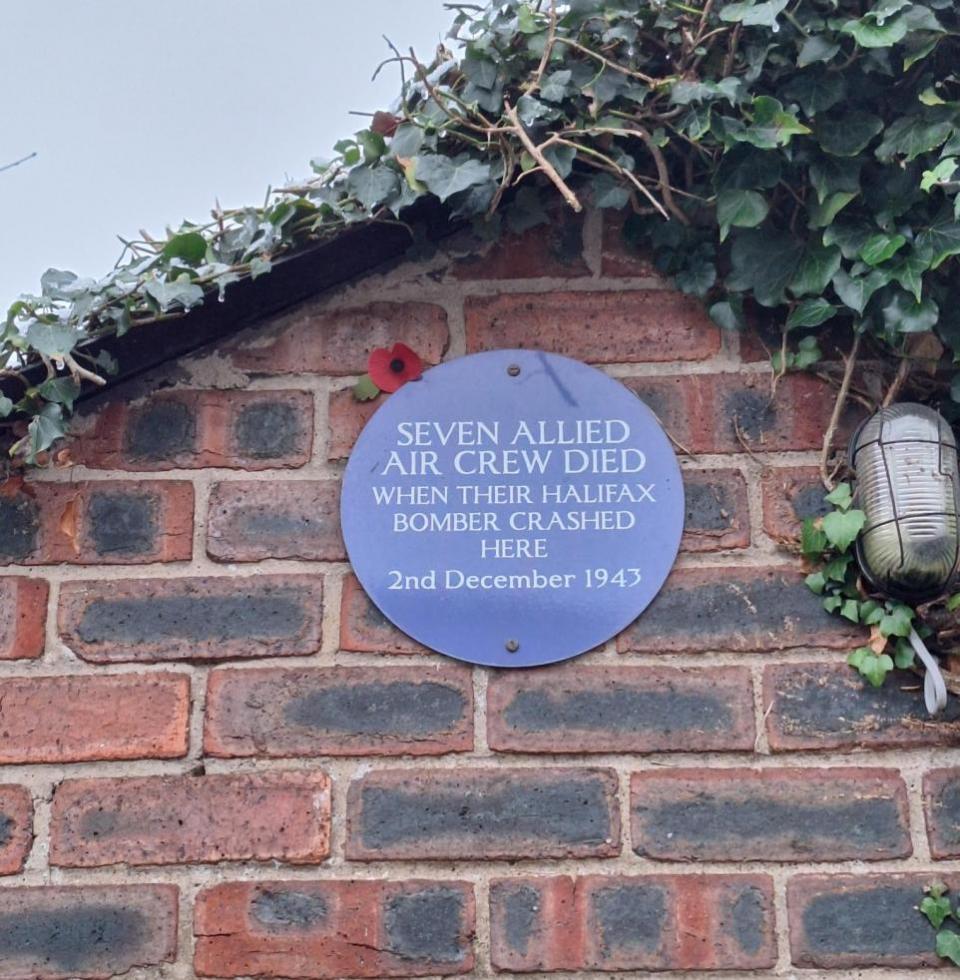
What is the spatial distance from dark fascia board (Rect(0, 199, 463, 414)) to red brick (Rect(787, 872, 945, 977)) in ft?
2.60

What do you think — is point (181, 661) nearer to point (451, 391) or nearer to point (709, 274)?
point (451, 391)

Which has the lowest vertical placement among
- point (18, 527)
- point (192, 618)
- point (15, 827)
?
point (15, 827)

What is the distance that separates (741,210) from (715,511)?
32 cm

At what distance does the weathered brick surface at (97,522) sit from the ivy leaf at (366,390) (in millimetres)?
207

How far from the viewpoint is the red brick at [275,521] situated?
56.6 inches

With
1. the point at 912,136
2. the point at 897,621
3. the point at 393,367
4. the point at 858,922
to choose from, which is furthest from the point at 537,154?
the point at 858,922

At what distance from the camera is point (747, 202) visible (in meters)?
1.43

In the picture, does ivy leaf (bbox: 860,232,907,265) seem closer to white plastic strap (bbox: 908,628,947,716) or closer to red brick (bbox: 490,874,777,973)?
white plastic strap (bbox: 908,628,947,716)

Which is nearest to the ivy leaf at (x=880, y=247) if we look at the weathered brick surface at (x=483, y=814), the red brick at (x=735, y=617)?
the red brick at (x=735, y=617)

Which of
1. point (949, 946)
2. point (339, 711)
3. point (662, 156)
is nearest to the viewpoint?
point (949, 946)

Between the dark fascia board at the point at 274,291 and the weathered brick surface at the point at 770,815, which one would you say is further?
the dark fascia board at the point at 274,291

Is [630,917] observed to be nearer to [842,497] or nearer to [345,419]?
[842,497]

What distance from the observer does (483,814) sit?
134 centimetres

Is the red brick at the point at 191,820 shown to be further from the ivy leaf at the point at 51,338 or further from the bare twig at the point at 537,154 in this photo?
the bare twig at the point at 537,154
